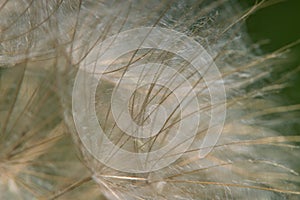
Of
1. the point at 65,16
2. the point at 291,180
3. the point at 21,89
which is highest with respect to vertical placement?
the point at 65,16

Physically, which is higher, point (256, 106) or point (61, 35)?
point (61, 35)

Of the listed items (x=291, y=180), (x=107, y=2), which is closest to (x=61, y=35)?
(x=107, y=2)

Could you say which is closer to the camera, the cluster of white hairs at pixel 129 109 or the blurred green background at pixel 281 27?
the cluster of white hairs at pixel 129 109

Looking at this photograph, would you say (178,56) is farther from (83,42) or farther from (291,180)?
(291,180)

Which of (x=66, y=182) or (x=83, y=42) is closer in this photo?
(x=66, y=182)
